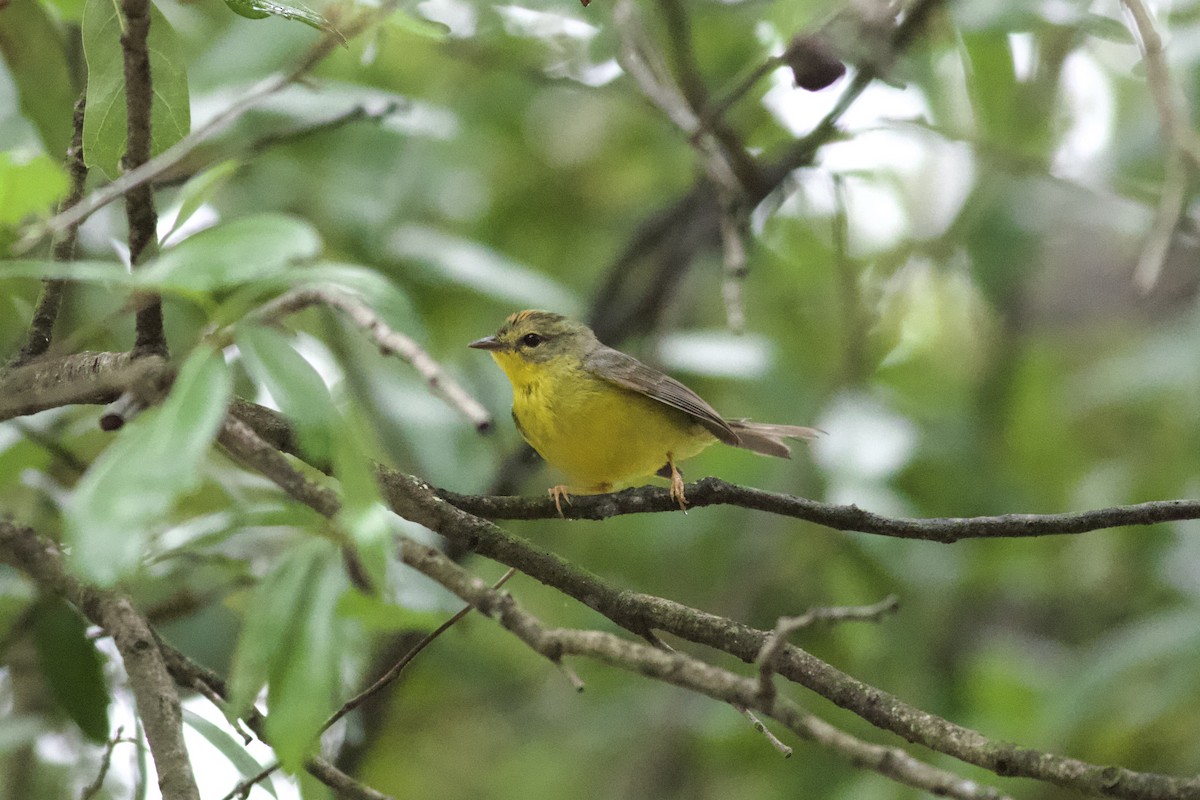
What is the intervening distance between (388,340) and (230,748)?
49.7 inches

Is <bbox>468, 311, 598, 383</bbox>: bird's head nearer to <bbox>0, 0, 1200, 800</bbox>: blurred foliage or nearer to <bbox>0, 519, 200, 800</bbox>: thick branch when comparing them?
<bbox>0, 0, 1200, 800</bbox>: blurred foliage

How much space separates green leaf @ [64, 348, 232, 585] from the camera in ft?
4.41

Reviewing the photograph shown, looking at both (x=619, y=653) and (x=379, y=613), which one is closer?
(x=619, y=653)

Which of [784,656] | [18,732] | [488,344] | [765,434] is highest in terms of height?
[784,656]

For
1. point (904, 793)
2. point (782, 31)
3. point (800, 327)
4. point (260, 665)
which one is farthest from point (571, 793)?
point (260, 665)

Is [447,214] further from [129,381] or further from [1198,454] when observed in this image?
[129,381]

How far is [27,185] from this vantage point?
1792 mm

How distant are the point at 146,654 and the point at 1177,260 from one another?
24.0 ft

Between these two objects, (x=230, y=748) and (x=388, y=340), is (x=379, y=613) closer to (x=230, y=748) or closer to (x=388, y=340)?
(x=230, y=748)

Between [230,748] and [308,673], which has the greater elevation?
[308,673]

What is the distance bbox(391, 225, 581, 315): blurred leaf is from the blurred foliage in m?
0.02

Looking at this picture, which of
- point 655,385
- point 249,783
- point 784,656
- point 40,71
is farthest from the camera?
point 655,385

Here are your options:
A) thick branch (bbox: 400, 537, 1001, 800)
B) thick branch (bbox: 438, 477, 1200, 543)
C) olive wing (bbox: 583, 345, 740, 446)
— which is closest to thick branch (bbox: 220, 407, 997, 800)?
thick branch (bbox: 400, 537, 1001, 800)

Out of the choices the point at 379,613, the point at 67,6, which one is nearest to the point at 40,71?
the point at 67,6
